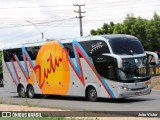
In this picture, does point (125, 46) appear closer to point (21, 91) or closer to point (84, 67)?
point (84, 67)

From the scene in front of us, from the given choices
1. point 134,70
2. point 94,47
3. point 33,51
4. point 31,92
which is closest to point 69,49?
point 94,47

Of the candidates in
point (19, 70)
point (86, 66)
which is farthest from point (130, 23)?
point (86, 66)

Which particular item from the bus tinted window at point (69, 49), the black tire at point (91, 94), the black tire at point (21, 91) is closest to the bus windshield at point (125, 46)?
the black tire at point (91, 94)

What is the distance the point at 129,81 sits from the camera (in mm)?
21078

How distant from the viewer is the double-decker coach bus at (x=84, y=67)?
69.5 feet

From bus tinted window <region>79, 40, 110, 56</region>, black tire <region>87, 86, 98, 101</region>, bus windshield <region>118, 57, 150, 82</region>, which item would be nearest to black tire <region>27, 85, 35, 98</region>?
black tire <region>87, 86, 98, 101</region>

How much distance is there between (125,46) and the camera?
21625mm

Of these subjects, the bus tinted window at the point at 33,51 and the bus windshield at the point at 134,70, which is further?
the bus tinted window at the point at 33,51

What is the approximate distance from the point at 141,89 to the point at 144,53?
1900 millimetres

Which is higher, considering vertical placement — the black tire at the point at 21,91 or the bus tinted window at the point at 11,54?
the bus tinted window at the point at 11,54

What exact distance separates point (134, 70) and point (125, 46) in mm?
1303

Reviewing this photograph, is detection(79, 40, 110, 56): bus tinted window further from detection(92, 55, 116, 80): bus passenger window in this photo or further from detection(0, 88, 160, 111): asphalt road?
detection(0, 88, 160, 111): asphalt road

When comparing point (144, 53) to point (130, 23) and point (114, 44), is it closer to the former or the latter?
point (114, 44)

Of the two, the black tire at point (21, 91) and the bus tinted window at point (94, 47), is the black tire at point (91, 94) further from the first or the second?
the black tire at point (21, 91)
